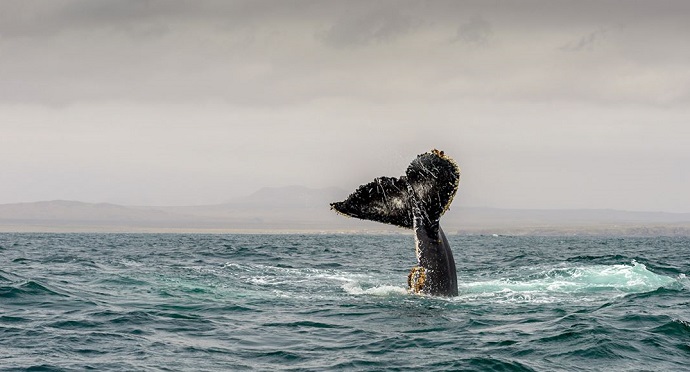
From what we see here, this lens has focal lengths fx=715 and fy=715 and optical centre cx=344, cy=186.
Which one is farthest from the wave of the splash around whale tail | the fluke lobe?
the splash around whale tail

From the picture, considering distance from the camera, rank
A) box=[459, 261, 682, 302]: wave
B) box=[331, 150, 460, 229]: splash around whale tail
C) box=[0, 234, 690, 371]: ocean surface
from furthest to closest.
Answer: box=[459, 261, 682, 302]: wave → box=[331, 150, 460, 229]: splash around whale tail → box=[0, 234, 690, 371]: ocean surface

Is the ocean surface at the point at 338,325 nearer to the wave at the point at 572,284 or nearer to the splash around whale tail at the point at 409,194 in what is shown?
the wave at the point at 572,284

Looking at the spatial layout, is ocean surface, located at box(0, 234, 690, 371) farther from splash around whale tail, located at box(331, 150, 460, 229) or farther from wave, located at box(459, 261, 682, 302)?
splash around whale tail, located at box(331, 150, 460, 229)

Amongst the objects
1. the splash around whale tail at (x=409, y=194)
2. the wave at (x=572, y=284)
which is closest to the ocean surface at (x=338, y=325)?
the wave at (x=572, y=284)

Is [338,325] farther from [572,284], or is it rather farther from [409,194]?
[572,284]

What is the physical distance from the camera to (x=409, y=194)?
15812 millimetres

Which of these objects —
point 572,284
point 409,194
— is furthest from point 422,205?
point 572,284

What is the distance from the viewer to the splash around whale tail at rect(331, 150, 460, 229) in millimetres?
15336

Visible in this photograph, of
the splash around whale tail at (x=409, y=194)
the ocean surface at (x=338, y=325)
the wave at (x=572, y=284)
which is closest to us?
the ocean surface at (x=338, y=325)

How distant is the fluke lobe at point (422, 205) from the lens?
1539cm

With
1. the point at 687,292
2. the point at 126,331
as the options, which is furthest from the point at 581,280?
the point at 126,331

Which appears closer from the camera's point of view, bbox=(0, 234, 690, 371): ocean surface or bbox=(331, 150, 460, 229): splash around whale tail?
bbox=(0, 234, 690, 371): ocean surface

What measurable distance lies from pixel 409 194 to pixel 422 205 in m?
0.40

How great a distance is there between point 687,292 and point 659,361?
1056 cm
